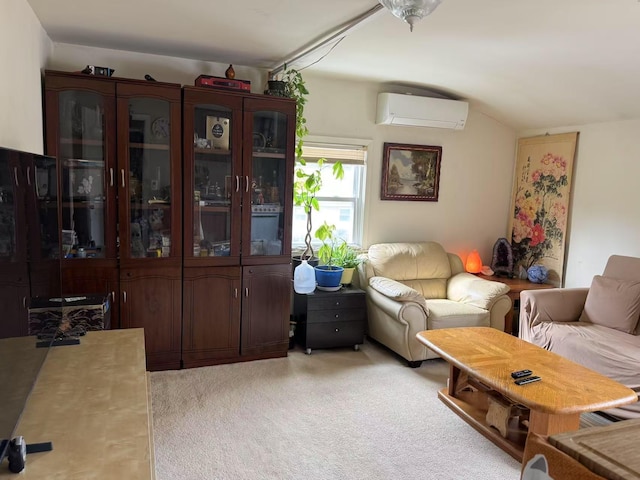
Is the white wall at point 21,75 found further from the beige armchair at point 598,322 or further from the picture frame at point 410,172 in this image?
the beige armchair at point 598,322

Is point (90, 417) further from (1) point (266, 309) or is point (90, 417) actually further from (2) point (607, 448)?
(1) point (266, 309)

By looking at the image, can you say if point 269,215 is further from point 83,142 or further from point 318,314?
point 83,142

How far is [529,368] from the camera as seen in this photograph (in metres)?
2.52

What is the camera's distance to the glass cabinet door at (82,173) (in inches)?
119

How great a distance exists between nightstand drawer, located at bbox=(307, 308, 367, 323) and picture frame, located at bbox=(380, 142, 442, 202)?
3.96 feet

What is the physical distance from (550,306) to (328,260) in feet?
6.06

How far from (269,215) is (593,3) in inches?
95.6

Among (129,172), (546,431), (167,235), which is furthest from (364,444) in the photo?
(129,172)

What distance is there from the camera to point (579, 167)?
4.25 m

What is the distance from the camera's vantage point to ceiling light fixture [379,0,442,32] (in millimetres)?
1810

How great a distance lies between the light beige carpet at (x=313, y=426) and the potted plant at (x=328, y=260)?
0.66 metres

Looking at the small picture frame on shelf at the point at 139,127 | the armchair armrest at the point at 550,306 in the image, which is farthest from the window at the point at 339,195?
the armchair armrest at the point at 550,306

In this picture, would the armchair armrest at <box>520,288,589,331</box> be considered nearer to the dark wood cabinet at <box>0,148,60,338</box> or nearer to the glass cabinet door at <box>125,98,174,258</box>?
the glass cabinet door at <box>125,98,174,258</box>

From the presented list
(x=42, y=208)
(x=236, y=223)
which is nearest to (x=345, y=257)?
(x=236, y=223)
